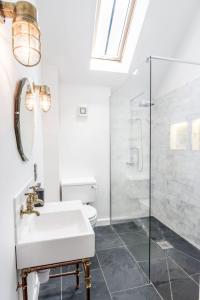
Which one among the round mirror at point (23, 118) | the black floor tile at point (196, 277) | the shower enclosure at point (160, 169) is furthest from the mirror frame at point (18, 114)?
the black floor tile at point (196, 277)

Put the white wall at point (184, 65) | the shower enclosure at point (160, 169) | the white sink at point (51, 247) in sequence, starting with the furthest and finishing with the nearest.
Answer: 1. the white wall at point (184, 65)
2. the shower enclosure at point (160, 169)
3. the white sink at point (51, 247)

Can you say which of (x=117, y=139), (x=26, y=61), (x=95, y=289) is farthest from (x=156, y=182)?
(x=26, y=61)

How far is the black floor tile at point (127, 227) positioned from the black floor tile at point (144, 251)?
0.84 feet

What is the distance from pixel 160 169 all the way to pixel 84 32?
209 centimetres

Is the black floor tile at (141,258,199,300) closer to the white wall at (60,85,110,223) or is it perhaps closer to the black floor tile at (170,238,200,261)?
the black floor tile at (170,238,200,261)

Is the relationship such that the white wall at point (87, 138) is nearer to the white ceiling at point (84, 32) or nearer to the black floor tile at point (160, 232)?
the white ceiling at point (84, 32)

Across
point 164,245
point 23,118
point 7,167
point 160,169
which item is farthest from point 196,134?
point 7,167

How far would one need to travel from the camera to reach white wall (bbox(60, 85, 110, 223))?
2729mm

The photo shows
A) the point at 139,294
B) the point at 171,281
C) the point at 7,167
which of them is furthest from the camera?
the point at 171,281

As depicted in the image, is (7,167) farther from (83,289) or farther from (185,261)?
(185,261)

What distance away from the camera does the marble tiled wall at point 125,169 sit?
7.68 ft

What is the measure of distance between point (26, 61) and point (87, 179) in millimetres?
2122

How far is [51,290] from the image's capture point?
167 cm

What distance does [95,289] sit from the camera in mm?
1674
